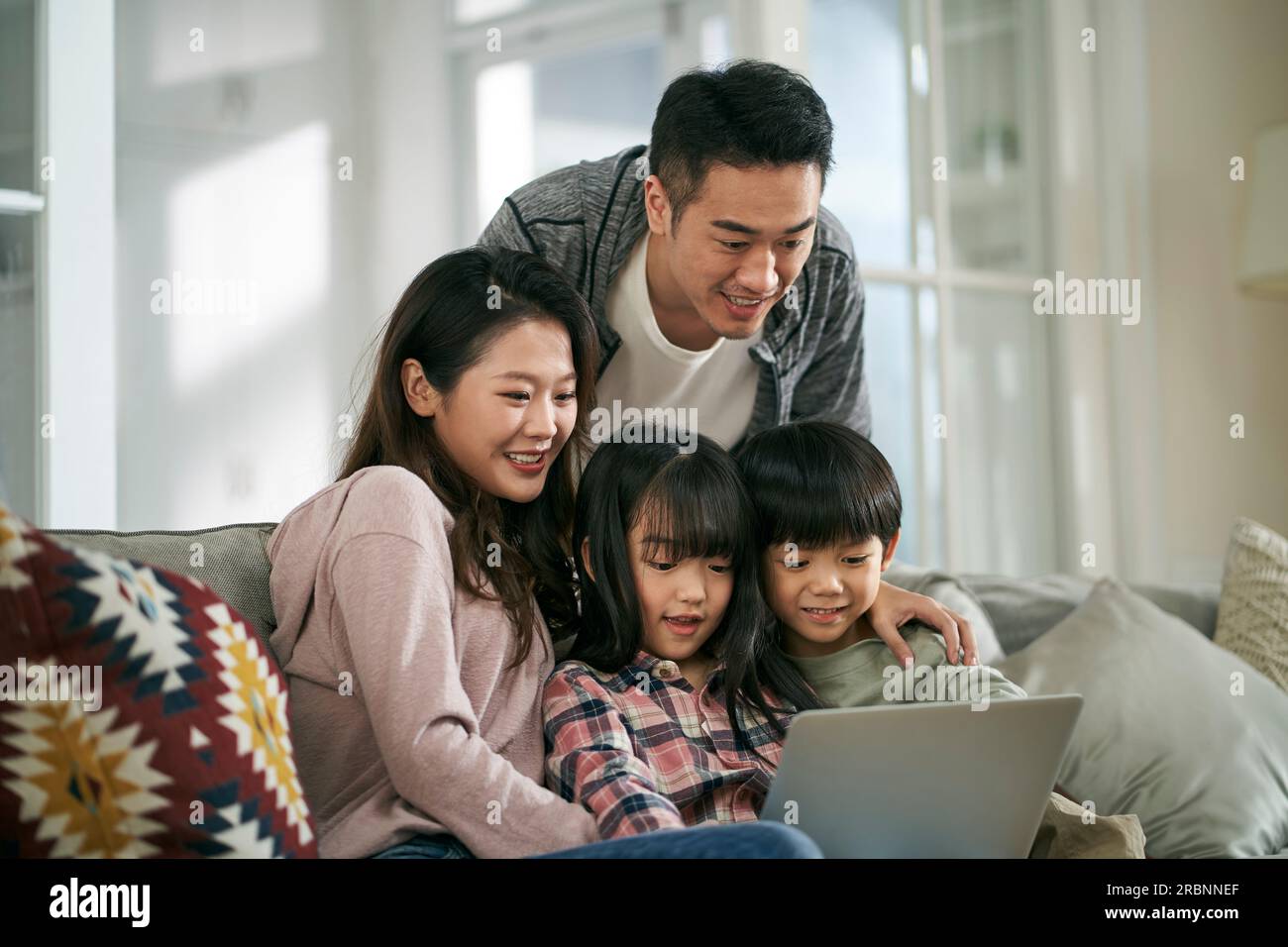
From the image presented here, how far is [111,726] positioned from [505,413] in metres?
0.56

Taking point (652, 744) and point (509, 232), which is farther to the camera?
point (509, 232)

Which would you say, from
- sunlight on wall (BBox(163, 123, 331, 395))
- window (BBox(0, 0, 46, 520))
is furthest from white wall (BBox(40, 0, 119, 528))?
sunlight on wall (BBox(163, 123, 331, 395))

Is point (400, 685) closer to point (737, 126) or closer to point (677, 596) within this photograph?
point (677, 596)

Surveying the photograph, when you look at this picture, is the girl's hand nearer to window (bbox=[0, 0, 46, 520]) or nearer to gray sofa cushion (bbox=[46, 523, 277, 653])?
gray sofa cushion (bbox=[46, 523, 277, 653])

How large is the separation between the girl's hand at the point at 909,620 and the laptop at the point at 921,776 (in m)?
0.28

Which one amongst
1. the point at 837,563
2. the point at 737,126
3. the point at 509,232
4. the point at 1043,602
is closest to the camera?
the point at 837,563

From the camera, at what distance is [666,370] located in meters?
1.76

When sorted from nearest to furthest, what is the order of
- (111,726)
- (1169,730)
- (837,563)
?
(111,726) → (837,563) → (1169,730)

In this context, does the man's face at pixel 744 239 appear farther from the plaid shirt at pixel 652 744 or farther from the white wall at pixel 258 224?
the white wall at pixel 258 224

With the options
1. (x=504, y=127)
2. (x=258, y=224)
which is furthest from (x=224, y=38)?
(x=504, y=127)

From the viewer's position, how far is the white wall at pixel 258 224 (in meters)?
2.96

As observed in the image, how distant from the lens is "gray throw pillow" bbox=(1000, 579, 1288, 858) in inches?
67.5

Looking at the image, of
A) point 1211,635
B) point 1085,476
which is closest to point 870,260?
point 1085,476
